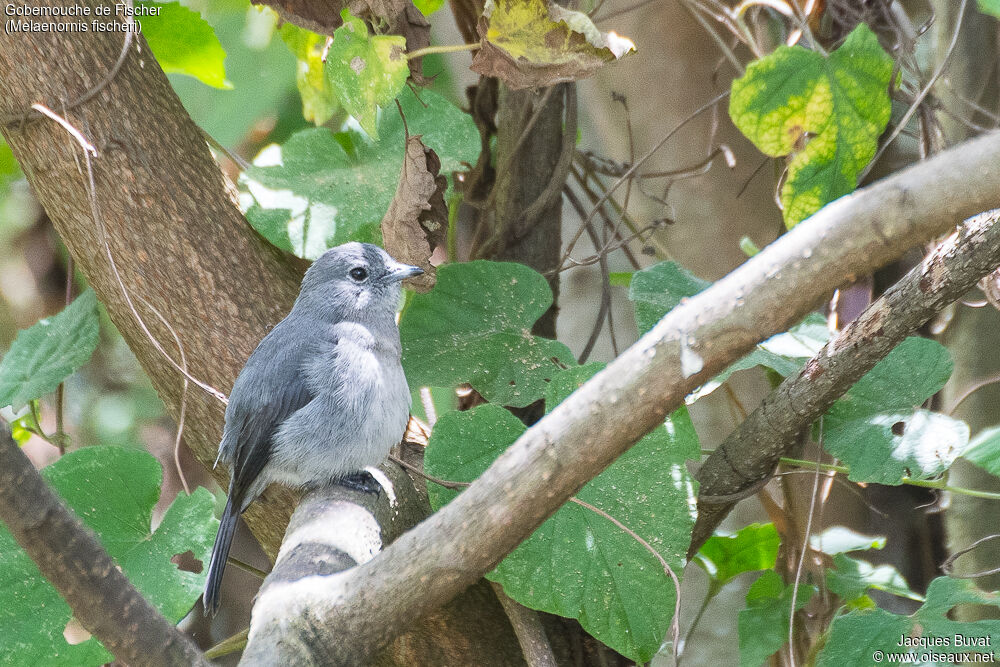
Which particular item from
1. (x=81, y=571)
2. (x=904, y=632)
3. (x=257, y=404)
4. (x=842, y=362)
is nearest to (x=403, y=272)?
(x=257, y=404)

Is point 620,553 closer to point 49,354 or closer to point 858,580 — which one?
point 858,580

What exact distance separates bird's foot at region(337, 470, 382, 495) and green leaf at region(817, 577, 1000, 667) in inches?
41.1

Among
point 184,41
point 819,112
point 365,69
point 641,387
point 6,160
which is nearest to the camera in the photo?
point 641,387

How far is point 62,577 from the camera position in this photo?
1.14 metres

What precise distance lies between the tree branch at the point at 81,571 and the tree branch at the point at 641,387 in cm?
16

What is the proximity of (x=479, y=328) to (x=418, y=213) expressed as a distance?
0.35 metres

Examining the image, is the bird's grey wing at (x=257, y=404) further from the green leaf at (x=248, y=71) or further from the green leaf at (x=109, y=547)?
the green leaf at (x=248, y=71)

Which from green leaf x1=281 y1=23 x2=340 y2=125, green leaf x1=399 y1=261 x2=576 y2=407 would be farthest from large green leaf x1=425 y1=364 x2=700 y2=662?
green leaf x1=281 y1=23 x2=340 y2=125

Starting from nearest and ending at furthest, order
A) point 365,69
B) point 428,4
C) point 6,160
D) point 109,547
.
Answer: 1. point 365,69
2. point 109,547
3. point 428,4
4. point 6,160

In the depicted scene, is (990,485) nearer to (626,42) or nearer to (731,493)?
(731,493)

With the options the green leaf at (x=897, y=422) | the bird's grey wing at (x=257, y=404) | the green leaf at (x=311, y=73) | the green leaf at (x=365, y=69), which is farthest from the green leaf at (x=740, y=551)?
the green leaf at (x=311, y=73)

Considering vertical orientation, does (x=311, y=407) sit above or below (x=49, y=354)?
below

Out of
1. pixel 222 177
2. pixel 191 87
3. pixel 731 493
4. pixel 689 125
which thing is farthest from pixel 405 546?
pixel 191 87

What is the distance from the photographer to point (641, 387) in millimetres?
1046
